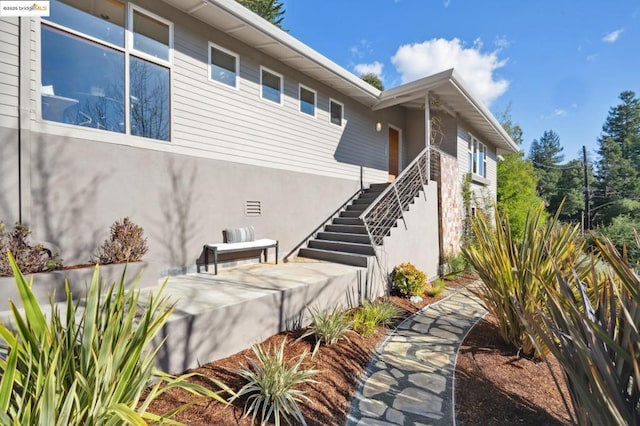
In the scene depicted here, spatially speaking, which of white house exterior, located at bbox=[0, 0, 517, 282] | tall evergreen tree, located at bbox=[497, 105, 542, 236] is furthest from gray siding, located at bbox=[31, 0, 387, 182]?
tall evergreen tree, located at bbox=[497, 105, 542, 236]

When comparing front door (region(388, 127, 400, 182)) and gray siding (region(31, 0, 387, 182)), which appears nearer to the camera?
gray siding (region(31, 0, 387, 182))

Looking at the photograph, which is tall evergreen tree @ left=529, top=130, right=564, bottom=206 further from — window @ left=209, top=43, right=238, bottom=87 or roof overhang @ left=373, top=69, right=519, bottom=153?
window @ left=209, top=43, right=238, bottom=87

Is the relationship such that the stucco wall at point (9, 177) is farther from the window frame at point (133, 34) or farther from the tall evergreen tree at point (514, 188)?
the tall evergreen tree at point (514, 188)

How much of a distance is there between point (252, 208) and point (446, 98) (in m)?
6.93

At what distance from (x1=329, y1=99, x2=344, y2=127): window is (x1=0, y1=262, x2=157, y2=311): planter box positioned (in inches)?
254

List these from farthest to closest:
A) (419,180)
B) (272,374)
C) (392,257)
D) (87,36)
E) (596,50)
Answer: (596,50) < (419,180) < (392,257) < (87,36) < (272,374)

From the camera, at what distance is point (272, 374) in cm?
284

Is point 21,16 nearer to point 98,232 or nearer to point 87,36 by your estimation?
point 87,36

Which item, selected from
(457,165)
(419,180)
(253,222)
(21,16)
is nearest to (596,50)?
(457,165)

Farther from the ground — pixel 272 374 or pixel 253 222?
pixel 253 222

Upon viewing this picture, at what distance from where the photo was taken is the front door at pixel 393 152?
37.5 ft

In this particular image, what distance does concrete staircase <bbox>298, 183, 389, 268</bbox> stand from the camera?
21.4ft

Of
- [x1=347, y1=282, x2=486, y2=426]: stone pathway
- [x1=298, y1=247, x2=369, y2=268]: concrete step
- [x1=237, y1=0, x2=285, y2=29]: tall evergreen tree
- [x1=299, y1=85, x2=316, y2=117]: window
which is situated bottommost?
[x1=347, y1=282, x2=486, y2=426]: stone pathway

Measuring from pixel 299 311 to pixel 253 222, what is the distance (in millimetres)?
2899
